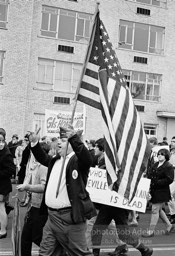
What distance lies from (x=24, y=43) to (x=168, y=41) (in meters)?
9.72

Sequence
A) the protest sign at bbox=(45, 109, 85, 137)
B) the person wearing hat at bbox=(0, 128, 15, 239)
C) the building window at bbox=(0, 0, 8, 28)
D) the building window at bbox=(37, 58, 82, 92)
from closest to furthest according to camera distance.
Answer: the person wearing hat at bbox=(0, 128, 15, 239) < the protest sign at bbox=(45, 109, 85, 137) < the building window at bbox=(0, 0, 8, 28) < the building window at bbox=(37, 58, 82, 92)

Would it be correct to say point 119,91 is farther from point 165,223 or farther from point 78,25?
point 78,25

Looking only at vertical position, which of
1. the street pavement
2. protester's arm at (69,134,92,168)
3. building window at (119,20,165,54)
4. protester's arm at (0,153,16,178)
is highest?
building window at (119,20,165,54)

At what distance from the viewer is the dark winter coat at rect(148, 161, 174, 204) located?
9.38 metres

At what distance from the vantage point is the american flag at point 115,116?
5195mm

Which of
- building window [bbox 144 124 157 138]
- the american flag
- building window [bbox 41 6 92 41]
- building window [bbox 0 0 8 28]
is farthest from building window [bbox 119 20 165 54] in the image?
the american flag

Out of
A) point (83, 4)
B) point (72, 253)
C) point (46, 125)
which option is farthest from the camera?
point (83, 4)

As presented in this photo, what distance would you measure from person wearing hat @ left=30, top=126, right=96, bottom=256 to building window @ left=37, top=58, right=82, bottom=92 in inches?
848

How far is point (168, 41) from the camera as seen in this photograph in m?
29.6

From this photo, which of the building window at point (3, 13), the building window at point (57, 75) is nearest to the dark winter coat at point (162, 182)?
the building window at point (57, 75)

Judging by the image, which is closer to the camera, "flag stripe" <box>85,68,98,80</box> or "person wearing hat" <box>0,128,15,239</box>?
"flag stripe" <box>85,68,98,80</box>

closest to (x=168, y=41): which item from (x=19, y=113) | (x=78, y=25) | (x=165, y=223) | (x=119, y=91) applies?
(x=78, y=25)

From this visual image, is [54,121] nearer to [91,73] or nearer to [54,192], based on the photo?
[91,73]

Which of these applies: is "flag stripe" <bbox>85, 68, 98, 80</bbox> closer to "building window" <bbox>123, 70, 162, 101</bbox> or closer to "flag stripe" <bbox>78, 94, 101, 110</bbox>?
"flag stripe" <bbox>78, 94, 101, 110</bbox>
